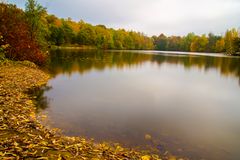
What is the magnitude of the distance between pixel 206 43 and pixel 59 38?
7578 cm

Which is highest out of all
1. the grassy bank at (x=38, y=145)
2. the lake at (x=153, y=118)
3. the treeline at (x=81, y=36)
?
the treeline at (x=81, y=36)

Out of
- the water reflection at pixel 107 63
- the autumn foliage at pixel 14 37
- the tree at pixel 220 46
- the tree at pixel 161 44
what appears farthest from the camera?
the tree at pixel 161 44

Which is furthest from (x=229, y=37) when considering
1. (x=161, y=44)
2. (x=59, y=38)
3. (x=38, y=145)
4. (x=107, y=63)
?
(x=38, y=145)

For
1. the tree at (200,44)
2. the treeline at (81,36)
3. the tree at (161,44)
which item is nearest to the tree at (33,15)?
the treeline at (81,36)

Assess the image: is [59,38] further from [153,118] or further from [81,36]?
[153,118]

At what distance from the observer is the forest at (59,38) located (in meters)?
18.2

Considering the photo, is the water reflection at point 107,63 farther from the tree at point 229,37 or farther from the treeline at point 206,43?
the tree at point 229,37

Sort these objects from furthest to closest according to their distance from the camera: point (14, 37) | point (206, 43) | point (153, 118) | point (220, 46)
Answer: point (206, 43), point (220, 46), point (14, 37), point (153, 118)

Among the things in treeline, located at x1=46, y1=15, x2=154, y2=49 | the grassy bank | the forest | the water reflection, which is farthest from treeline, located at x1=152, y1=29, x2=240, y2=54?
the grassy bank

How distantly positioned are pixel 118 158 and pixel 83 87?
30.6 ft

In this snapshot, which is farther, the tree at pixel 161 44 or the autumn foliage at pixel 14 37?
the tree at pixel 161 44

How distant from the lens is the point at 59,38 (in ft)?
263

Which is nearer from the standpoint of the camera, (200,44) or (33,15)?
(33,15)

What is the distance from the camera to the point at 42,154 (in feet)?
15.0
